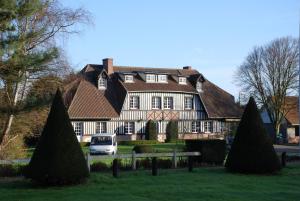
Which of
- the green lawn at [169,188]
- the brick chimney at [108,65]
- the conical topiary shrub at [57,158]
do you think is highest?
the brick chimney at [108,65]

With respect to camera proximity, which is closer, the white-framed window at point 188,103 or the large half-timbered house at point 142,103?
the large half-timbered house at point 142,103

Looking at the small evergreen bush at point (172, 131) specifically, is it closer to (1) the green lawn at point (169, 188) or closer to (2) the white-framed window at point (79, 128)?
(2) the white-framed window at point (79, 128)

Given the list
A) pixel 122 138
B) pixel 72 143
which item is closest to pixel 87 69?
pixel 122 138

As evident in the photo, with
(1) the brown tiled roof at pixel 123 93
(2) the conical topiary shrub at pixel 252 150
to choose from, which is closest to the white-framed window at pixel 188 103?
(1) the brown tiled roof at pixel 123 93

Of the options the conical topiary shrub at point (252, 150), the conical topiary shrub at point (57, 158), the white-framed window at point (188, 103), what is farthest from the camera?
the white-framed window at point (188, 103)

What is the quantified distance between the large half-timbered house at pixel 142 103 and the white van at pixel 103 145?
12.3 m

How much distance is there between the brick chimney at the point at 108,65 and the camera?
55.1 meters

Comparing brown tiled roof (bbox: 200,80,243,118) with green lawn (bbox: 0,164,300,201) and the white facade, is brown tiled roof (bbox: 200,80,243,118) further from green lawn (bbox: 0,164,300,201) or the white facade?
green lawn (bbox: 0,164,300,201)

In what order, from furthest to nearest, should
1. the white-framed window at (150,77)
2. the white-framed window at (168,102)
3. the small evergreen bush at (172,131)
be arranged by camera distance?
the white-framed window at (168,102) < the white-framed window at (150,77) < the small evergreen bush at (172,131)

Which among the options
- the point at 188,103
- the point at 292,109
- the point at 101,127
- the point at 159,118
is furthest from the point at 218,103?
the point at 101,127

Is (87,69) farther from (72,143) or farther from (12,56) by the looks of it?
(72,143)

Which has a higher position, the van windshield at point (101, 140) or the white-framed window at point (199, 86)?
the white-framed window at point (199, 86)

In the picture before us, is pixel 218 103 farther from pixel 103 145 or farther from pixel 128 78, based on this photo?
pixel 103 145

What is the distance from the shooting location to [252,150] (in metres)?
20.4
